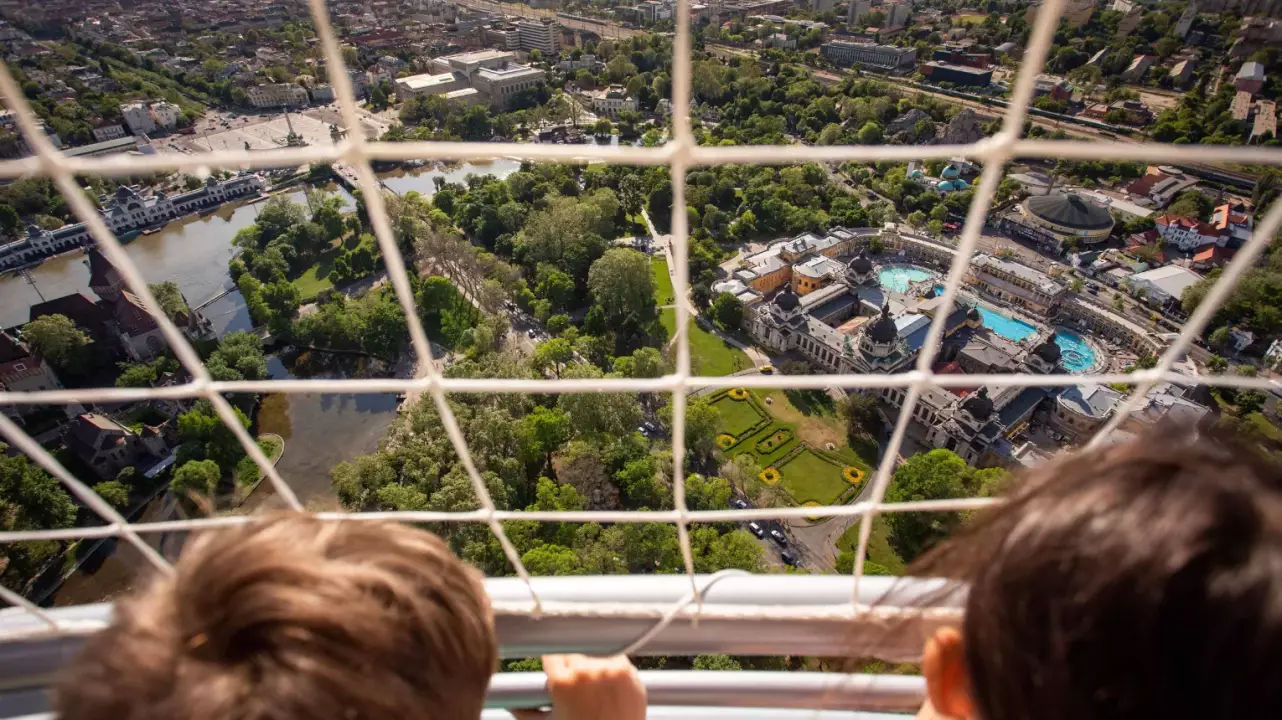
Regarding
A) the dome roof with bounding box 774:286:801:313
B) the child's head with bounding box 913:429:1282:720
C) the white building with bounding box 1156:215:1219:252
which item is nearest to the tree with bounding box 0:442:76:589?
the child's head with bounding box 913:429:1282:720

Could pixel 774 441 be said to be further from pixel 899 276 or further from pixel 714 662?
pixel 899 276

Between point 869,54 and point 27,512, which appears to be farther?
point 869,54

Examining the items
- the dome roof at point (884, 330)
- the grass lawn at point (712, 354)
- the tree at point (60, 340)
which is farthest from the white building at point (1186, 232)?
the tree at point (60, 340)

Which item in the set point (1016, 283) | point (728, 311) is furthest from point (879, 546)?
point (1016, 283)

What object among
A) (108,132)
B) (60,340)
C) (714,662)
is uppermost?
(108,132)

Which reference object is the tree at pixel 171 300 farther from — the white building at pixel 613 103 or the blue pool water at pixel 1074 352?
the white building at pixel 613 103

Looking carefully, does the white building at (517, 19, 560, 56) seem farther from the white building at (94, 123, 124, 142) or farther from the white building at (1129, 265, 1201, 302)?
the white building at (1129, 265, 1201, 302)

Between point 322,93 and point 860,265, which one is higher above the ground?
point 322,93
